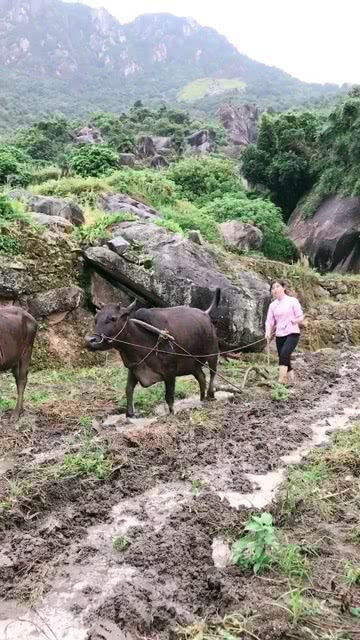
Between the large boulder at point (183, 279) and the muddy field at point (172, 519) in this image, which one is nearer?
the muddy field at point (172, 519)

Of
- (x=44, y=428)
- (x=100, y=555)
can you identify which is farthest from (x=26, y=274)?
(x=100, y=555)

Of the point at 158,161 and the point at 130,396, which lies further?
the point at 158,161

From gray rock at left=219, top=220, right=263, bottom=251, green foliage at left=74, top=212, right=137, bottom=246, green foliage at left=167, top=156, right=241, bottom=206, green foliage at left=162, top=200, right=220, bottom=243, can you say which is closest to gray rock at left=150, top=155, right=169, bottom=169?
green foliage at left=167, top=156, right=241, bottom=206

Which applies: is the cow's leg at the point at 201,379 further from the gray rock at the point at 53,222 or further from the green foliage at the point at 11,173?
the green foliage at the point at 11,173

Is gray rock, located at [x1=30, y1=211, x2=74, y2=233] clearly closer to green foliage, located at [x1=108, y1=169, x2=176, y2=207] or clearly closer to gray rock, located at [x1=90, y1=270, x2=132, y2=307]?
gray rock, located at [x1=90, y1=270, x2=132, y2=307]

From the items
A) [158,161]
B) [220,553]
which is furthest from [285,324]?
[158,161]

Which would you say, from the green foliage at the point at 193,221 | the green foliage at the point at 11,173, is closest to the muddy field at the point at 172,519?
the green foliage at the point at 193,221

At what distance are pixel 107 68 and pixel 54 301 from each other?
158 metres

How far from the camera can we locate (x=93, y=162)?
67.1 ft

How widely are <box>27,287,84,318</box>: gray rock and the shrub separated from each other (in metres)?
8.53

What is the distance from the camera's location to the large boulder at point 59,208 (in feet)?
45.8

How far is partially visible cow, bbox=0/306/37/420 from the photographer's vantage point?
321 inches

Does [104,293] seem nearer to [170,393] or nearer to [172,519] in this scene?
[170,393]

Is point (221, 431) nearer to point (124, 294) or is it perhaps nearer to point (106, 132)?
point (124, 294)
